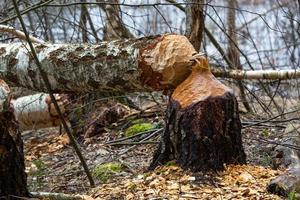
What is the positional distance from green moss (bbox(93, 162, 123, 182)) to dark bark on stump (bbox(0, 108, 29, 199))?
96cm

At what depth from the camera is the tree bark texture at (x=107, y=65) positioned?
11.3 ft

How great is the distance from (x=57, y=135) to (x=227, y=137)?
3175 millimetres

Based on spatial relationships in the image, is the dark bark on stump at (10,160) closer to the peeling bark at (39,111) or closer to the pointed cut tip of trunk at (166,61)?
the pointed cut tip of trunk at (166,61)

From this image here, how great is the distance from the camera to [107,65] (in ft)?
11.8

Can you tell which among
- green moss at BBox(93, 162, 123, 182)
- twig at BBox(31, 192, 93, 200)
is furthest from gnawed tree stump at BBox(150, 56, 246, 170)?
twig at BBox(31, 192, 93, 200)

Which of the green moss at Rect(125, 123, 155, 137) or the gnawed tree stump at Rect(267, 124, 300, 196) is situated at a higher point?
the green moss at Rect(125, 123, 155, 137)

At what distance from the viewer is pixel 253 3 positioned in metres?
8.34

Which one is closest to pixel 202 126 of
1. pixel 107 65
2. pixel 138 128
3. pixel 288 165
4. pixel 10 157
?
pixel 288 165

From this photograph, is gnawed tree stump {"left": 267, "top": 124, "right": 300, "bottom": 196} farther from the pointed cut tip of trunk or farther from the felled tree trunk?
the felled tree trunk

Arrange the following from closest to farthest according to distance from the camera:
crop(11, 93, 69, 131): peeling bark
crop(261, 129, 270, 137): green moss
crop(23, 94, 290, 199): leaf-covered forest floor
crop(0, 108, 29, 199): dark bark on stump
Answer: crop(0, 108, 29, 199): dark bark on stump, crop(23, 94, 290, 199): leaf-covered forest floor, crop(261, 129, 270, 137): green moss, crop(11, 93, 69, 131): peeling bark

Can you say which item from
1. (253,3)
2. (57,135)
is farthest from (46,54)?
(253,3)

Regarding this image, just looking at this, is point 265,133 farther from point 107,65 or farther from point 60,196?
point 60,196

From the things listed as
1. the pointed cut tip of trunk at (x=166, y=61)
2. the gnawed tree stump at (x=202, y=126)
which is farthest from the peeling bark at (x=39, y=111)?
the gnawed tree stump at (x=202, y=126)

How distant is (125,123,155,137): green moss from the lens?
5.11 meters
